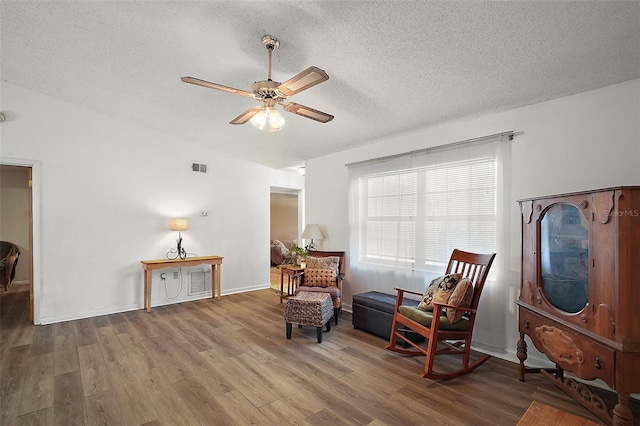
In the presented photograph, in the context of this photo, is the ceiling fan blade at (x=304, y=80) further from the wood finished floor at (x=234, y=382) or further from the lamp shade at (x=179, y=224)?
the lamp shade at (x=179, y=224)

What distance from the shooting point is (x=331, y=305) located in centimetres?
364

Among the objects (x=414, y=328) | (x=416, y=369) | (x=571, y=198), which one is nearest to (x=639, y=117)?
(x=571, y=198)

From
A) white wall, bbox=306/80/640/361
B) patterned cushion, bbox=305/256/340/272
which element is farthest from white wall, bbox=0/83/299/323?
white wall, bbox=306/80/640/361

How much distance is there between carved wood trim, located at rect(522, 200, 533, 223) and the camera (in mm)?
2447

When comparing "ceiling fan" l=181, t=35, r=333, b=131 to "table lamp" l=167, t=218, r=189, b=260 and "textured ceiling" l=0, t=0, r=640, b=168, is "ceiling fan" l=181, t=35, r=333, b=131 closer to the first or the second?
"textured ceiling" l=0, t=0, r=640, b=168

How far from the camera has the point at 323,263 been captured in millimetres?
4336

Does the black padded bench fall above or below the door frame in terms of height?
below

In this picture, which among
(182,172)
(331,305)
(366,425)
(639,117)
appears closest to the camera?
(366,425)

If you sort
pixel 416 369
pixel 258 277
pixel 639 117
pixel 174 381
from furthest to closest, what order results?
pixel 258 277
pixel 416 369
pixel 174 381
pixel 639 117

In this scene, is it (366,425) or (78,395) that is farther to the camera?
(78,395)

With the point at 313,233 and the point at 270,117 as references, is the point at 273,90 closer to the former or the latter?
the point at 270,117

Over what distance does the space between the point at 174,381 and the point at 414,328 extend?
218cm

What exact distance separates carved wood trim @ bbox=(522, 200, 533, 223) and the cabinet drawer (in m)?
0.77

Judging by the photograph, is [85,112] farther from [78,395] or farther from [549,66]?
[549,66]
